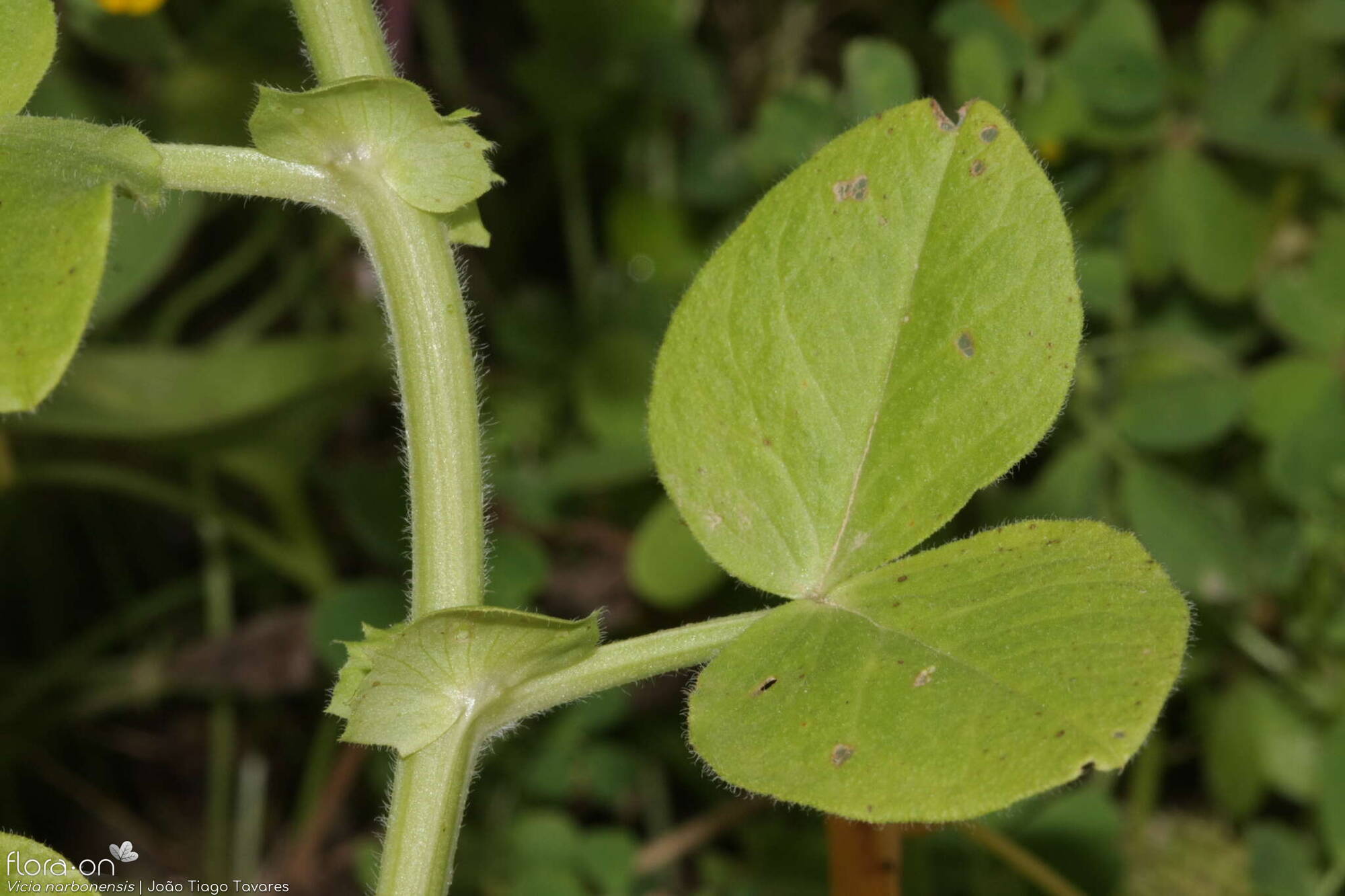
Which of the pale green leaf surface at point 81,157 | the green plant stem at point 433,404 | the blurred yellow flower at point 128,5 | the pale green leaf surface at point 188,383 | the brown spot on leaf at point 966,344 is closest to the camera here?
the pale green leaf surface at point 81,157

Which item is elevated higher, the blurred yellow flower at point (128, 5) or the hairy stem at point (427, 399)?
the blurred yellow flower at point (128, 5)

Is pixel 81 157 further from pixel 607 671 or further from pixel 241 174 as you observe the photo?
pixel 607 671

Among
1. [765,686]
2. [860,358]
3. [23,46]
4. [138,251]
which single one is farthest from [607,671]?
[138,251]

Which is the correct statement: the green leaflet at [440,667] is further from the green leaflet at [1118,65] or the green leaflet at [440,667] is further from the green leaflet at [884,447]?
the green leaflet at [1118,65]

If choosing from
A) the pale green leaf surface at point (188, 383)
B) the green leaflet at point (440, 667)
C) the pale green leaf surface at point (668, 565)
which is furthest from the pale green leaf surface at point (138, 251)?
the green leaflet at point (440, 667)

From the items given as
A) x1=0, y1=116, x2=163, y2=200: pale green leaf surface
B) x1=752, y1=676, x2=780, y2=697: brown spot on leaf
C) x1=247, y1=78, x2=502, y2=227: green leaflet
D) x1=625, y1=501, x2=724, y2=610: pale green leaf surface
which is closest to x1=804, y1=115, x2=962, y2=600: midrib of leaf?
x1=752, y1=676, x2=780, y2=697: brown spot on leaf

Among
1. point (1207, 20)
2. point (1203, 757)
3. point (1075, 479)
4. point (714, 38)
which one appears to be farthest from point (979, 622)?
point (714, 38)

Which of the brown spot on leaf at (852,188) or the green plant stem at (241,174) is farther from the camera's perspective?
the brown spot on leaf at (852,188)
